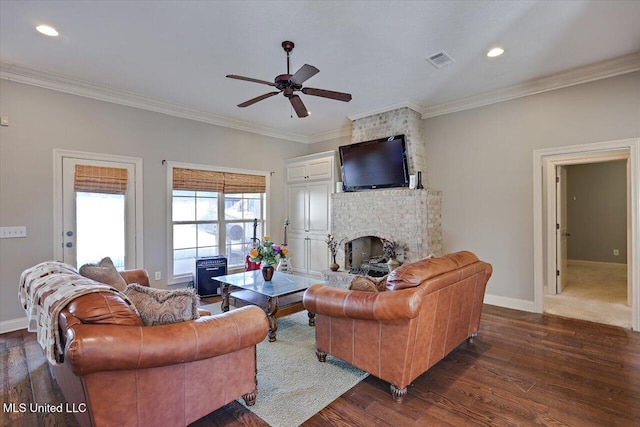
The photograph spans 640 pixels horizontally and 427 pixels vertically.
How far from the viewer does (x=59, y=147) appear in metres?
3.76

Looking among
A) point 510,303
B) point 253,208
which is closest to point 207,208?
point 253,208

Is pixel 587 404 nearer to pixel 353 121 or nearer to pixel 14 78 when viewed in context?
pixel 353 121

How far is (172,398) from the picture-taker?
170 cm

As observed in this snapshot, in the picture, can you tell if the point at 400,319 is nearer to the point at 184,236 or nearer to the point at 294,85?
the point at 294,85

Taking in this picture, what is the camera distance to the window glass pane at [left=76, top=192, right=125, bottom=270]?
394cm

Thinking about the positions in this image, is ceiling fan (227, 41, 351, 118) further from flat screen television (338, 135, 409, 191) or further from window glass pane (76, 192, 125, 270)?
window glass pane (76, 192, 125, 270)

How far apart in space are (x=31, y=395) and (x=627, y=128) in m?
5.93

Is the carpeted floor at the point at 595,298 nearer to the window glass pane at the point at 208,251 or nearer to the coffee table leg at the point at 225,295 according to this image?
the coffee table leg at the point at 225,295

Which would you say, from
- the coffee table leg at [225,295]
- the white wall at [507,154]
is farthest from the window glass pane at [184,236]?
the white wall at [507,154]

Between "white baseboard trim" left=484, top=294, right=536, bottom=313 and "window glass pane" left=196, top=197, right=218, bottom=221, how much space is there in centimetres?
442

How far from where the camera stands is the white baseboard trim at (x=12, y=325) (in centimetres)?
344

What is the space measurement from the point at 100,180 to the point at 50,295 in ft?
9.15

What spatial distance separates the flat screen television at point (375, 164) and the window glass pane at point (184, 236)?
2.62 meters

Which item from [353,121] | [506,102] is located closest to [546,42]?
[506,102]
